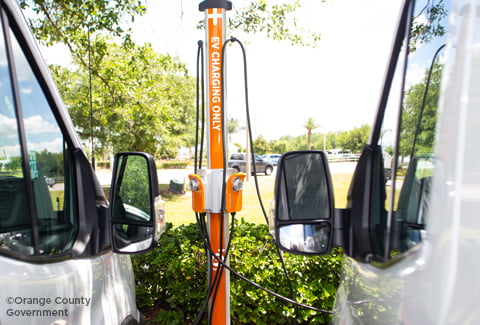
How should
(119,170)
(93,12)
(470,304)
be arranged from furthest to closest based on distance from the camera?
(93,12) < (119,170) < (470,304)

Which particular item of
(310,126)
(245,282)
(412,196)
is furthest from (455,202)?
(310,126)

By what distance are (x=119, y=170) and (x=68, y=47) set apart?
16.1 ft

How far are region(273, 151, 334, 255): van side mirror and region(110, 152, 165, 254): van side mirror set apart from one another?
0.49 metres

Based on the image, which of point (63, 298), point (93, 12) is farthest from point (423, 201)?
point (93, 12)

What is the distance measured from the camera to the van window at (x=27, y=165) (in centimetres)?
115

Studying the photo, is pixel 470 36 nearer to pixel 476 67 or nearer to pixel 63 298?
pixel 476 67

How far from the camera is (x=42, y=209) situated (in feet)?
4.16

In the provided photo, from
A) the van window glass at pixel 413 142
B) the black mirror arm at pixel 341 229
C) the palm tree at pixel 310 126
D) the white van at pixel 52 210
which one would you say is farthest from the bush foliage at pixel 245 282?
the palm tree at pixel 310 126

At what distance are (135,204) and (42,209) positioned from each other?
44cm

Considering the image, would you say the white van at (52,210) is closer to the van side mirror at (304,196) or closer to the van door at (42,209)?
the van door at (42,209)

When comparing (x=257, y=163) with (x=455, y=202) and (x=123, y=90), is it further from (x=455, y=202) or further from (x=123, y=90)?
(x=455, y=202)

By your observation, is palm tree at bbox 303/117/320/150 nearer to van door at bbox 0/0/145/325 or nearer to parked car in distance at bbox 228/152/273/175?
parked car in distance at bbox 228/152/273/175

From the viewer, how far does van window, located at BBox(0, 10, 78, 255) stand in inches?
45.4

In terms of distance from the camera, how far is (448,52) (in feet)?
2.31
